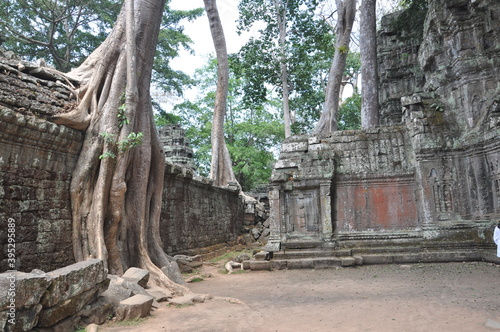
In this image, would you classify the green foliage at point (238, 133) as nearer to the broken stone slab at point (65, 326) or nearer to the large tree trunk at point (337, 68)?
the large tree trunk at point (337, 68)

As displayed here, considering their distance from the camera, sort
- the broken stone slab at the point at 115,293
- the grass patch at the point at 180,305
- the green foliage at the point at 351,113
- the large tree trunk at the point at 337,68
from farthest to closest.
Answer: the green foliage at the point at 351,113
the large tree trunk at the point at 337,68
the grass patch at the point at 180,305
the broken stone slab at the point at 115,293

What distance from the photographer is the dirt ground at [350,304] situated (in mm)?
3638

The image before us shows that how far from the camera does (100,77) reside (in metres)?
6.21

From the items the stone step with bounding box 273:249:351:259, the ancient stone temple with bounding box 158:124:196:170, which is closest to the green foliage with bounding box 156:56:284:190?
the ancient stone temple with bounding box 158:124:196:170

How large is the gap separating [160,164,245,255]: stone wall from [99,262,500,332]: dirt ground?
106 inches

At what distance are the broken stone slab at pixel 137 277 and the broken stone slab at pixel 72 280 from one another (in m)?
0.88

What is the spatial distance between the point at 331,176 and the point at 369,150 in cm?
127

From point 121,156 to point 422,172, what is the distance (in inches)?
260

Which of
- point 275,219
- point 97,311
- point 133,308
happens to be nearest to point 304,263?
point 275,219

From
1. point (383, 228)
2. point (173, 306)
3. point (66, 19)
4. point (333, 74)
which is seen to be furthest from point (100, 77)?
point (66, 19)

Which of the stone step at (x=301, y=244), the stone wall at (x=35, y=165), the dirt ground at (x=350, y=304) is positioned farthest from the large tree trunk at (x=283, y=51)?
the stone wall at (x=35, y=165)

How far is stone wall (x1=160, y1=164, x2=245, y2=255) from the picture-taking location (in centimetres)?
923

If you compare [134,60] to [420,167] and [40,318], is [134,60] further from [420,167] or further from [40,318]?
[420,167]

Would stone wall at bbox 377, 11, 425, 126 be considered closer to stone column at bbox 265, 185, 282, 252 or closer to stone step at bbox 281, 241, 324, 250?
stone column at bbox 265, 185, 282, 252
